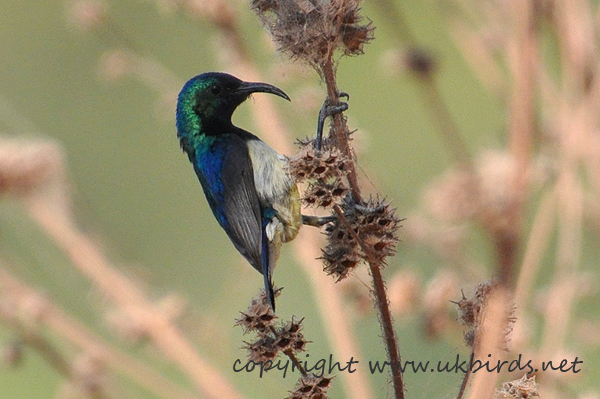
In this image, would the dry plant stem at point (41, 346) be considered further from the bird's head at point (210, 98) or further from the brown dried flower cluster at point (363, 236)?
the brown dried flower cluster at point (363, 236)

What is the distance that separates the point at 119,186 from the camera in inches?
321

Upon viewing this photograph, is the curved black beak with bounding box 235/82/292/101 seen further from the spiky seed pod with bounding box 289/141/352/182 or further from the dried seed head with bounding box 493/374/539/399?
the dried seed head with bounding box 493/374/539/399

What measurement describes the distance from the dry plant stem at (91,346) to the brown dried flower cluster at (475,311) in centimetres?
140

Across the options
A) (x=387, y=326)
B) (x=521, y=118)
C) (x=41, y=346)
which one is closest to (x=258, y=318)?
(x=387, y=326)

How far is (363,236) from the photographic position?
231 cm

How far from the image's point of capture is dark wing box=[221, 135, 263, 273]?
3.41 meters

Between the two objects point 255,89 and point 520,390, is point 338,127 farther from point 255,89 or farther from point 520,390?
point 255,89

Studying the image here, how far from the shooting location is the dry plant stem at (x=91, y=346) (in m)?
3.22

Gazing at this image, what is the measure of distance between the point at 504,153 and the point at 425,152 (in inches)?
158

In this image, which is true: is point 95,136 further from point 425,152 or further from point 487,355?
point 487,355

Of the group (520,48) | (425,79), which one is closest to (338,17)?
(520,48)

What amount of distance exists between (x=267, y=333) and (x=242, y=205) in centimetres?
138

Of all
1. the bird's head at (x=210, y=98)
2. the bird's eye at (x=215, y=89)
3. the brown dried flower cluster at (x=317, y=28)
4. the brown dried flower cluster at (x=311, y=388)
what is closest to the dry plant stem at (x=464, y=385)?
the brown dried flower cluster at (x=311, y=388)

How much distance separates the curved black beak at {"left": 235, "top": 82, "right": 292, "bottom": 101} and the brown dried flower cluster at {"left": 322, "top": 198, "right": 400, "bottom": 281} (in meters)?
1.04
